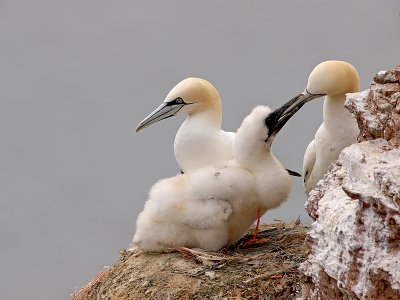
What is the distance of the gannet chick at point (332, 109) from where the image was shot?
17.9 ft

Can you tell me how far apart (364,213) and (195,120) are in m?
2.65

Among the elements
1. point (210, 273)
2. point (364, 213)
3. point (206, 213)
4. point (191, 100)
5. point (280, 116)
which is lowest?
point (210, 273)

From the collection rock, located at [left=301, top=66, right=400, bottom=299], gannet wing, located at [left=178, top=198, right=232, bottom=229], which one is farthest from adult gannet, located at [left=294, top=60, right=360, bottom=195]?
rock, located at [left=301, top=66, right=400, bottom=299]

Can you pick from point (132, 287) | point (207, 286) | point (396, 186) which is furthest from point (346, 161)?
point (132, 287)

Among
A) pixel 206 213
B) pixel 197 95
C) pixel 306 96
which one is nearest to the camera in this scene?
pixel 206 213

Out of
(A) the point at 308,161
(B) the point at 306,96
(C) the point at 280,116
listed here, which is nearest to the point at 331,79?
(B) the point at 306,96

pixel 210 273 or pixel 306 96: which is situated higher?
pixel 306 96

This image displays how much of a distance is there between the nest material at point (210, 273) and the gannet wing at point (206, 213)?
0.17m

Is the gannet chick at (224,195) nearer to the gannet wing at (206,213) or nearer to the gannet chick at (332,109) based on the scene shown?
the gannet wing at (206,213)

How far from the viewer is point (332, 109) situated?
5.65 meters

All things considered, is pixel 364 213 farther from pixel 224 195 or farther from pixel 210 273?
pixel 224 195

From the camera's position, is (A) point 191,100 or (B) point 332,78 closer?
(B) point 332,78

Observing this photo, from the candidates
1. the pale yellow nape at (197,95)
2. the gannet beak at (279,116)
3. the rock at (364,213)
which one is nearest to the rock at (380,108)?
the rock at (364,213)

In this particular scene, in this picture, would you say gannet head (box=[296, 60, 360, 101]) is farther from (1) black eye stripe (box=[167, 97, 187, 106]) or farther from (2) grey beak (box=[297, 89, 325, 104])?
(1) black eye stripe (box=[167, 97, 187, 106])
